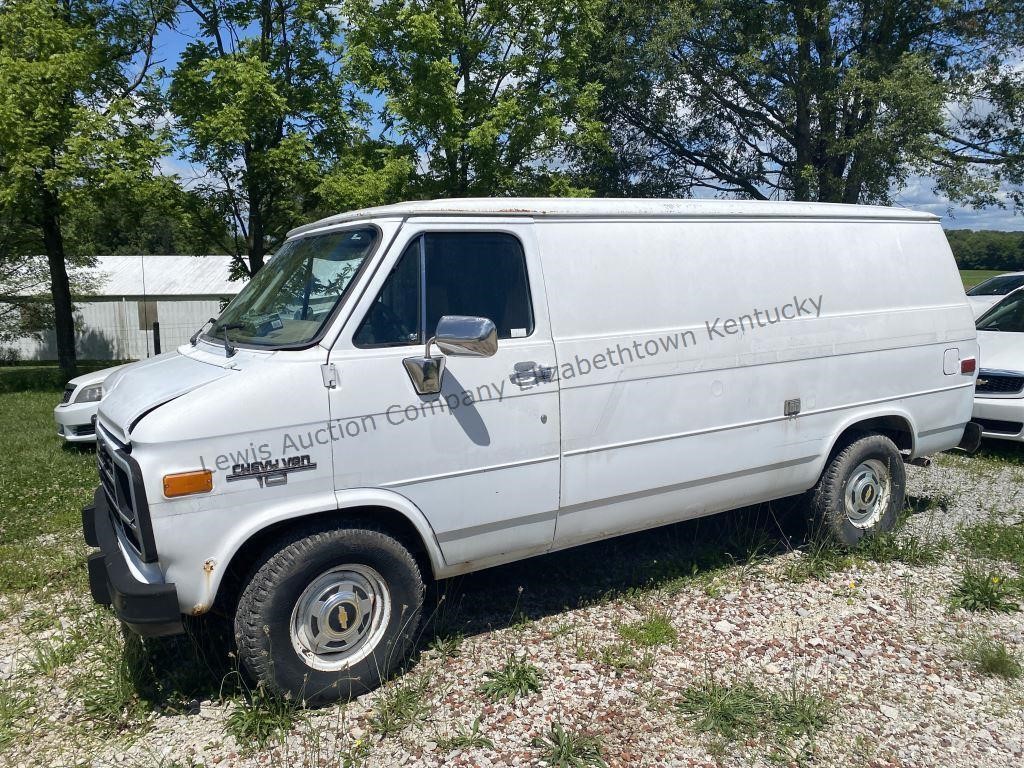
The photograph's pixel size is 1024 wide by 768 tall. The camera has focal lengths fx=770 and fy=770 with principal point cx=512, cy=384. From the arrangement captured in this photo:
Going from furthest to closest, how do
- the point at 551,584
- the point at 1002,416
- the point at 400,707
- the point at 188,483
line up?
the point at 1002,416, the point at 551,584, the point at 400,707, the point at 188,483

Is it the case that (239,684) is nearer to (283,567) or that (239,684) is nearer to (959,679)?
(283,567)

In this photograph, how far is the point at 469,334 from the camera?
3.54 m

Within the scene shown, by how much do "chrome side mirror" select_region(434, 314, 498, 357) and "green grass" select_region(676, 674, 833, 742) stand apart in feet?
6.49

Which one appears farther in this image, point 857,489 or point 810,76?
point 810,76

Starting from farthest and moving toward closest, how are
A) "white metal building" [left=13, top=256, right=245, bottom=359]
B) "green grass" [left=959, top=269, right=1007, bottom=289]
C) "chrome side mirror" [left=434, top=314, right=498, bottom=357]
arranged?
"white metal building" [left=13, top=256, right=245, bottom=359] < "green grass" [left=959, top=269, right=1007, bottom=289] < "chrome side mirror" [left=434, top=314, right=498, bottom=357]

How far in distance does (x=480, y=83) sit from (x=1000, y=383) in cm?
933

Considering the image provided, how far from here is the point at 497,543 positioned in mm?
4102

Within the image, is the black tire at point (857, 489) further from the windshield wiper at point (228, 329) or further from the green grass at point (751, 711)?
the windshield wiper at point (228, 329)

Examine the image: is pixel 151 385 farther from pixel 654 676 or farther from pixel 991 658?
pixel 991 658

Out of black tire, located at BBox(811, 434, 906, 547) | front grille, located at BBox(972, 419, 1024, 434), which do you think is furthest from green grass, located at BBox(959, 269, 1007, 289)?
black tire, located at BBox(811, 434, 906, 547)

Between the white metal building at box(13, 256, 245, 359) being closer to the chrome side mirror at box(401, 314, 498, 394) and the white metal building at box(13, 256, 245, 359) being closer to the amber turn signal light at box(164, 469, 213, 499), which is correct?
the chrome side mirror at box(401, 314, 498, 394)

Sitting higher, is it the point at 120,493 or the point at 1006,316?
the point at 1006,316

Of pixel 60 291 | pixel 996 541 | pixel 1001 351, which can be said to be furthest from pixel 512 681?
pixel 60 291

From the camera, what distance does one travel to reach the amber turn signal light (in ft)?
10.6
